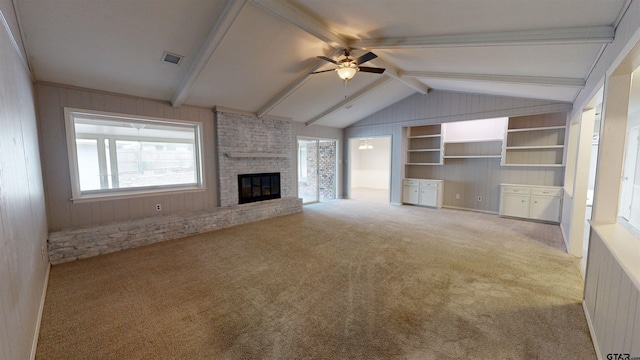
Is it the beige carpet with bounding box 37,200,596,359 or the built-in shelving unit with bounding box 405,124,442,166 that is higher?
the built-in shelving unit with bounding box 405,124,442,166

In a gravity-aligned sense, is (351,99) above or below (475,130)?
above

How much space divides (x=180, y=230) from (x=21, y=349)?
2942 mm

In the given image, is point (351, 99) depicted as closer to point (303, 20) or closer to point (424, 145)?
point (424, 145)

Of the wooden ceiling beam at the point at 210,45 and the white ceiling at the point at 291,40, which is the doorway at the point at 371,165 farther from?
the wooden ceiling beam at the point at 210,45

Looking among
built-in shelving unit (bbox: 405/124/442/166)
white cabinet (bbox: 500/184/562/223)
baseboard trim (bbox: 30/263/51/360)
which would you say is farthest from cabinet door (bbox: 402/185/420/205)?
baseboard trim (bbox: 30/263/51/360)

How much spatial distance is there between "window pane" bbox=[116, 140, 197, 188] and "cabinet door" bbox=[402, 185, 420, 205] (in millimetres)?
5685

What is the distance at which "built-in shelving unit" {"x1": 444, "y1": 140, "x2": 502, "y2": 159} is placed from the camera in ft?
19.7

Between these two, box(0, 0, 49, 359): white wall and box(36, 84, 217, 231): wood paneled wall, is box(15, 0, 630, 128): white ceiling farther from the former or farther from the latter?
box(0, 0, 49, 359): white wall

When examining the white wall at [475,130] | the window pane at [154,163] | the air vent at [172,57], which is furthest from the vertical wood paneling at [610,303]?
the window pane at [154,163]

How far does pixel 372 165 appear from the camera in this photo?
36.8 feet

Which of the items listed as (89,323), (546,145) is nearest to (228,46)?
(89,323)

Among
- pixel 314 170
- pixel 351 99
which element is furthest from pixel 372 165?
pixel 351 99

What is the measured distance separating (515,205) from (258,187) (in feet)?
20.0

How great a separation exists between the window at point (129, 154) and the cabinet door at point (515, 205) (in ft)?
22.7
